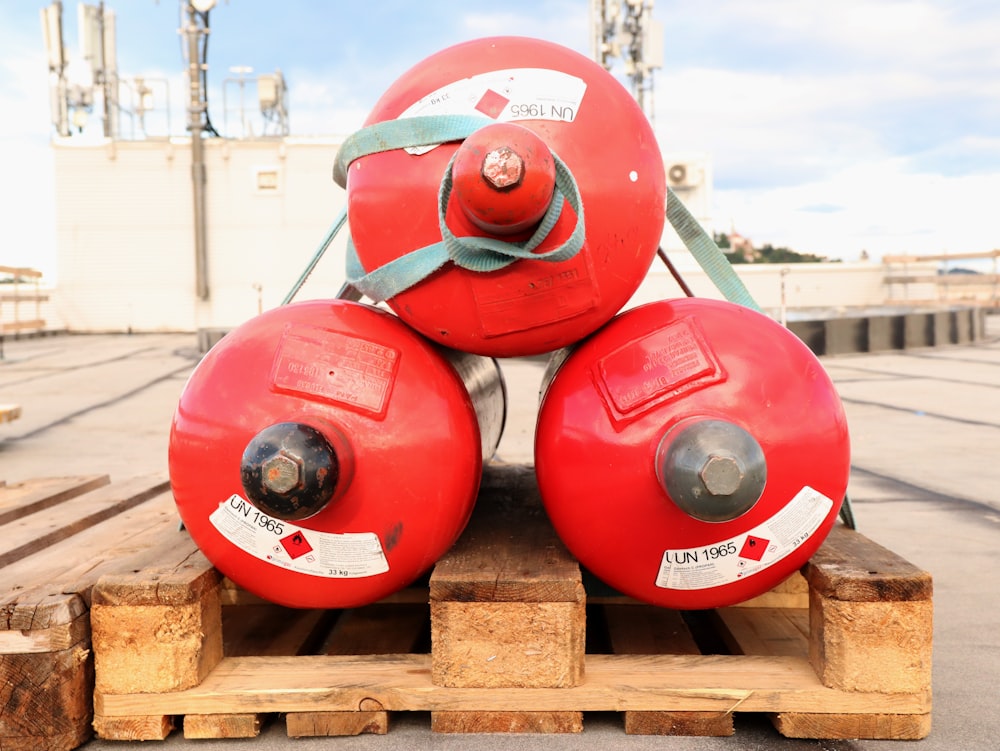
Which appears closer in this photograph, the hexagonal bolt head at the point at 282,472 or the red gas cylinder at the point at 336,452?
the hexagonal bolt head at the point at 282,472

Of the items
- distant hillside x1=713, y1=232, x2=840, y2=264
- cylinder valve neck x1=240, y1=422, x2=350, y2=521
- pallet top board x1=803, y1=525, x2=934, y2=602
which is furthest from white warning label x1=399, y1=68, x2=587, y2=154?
distant hillside x1=713, y1=232, x2=840, y2=264

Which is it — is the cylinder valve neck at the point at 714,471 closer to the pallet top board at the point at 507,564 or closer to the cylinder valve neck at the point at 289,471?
the pallet top board at the point at 507,564

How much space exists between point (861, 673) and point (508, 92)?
1.46 meters

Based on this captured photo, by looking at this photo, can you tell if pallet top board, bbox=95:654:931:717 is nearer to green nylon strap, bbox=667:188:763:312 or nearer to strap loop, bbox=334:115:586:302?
strap loop, bbox=334:115:586:302

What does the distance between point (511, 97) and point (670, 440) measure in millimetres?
821

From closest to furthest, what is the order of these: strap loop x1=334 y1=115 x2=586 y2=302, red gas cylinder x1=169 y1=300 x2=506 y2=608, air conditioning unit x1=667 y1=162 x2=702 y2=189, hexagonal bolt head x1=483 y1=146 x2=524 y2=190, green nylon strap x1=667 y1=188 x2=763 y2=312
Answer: hexagonal bolt head x1=483 y1=146 x2=524 y2=190, strap loop x1=334 y1=115 x2=586 y2=302, red gas cylinder x1=169 y1=300 x2=506 y2=608, green nylon strap x1=667 y1=188 x2=763 y2=312, air conditioning unit x1=667 y1=162 x2=702 y2=189

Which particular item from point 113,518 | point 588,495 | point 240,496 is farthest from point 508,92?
point 113,518

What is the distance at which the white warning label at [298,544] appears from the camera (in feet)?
→ 6.00

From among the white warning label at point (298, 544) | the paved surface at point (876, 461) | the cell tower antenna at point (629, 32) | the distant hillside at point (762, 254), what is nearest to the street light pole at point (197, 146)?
the paved surface at point (876, 461)

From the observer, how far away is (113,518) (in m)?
2.75

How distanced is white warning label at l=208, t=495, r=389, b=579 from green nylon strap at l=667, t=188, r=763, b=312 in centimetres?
122

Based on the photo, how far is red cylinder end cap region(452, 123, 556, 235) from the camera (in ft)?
5.05

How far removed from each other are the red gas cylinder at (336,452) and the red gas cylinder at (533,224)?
170 mm

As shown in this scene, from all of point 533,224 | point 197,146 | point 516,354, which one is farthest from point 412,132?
point 197,146
